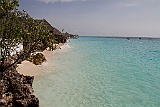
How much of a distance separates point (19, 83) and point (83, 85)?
18.5ft

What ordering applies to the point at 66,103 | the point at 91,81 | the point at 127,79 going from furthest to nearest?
the point at 127,79
the point at 91,81
the point at 66,103

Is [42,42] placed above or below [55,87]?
above

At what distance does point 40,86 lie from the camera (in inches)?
492

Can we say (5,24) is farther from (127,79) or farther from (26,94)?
(127,79)

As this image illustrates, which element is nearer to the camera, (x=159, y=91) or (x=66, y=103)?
(x=66, y=103)

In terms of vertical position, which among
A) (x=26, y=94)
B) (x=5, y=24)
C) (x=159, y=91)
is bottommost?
(x=159, y=91)

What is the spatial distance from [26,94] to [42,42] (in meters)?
2.53

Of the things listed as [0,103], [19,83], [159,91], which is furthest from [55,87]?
[159,91]

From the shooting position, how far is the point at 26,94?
27.9ft

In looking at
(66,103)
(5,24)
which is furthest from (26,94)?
(5,24)

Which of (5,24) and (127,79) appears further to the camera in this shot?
(127,79)

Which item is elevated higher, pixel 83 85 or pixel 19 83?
pixel 19 83

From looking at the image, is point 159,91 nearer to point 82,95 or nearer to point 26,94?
point 82,95

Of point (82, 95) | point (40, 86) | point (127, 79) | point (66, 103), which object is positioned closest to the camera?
point (66, 103)
